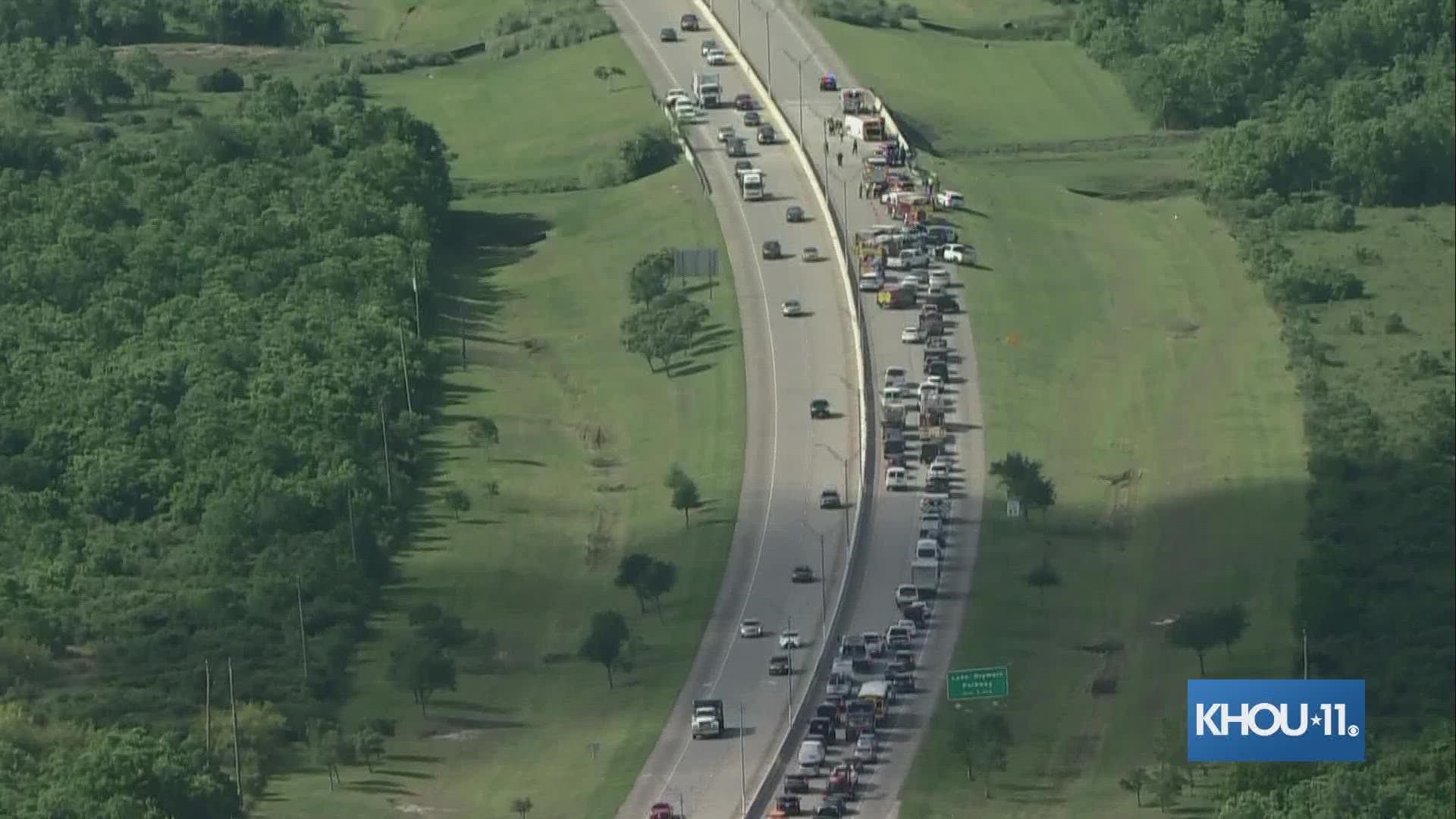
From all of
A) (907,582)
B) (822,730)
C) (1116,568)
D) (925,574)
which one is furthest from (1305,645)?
(822,730)

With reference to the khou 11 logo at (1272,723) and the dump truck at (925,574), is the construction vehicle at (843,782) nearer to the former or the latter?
the khou 11 logo at (1272,723)

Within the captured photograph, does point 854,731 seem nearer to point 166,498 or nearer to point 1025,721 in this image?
point 1025,721

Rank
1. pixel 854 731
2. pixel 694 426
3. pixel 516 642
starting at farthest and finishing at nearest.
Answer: pixel 694 426 → pixel 516 642 → pixel 854 731

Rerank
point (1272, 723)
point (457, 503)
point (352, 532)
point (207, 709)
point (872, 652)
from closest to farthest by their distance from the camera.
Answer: point (1272, 723)
point (207, 709)
point (872, 652)
point (352, 532)
point (457, 503)

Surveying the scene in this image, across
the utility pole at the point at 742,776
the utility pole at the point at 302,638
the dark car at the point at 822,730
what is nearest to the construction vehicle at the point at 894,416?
the utility pole at the point at 302,638

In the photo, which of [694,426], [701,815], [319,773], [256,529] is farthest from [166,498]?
[701,815]

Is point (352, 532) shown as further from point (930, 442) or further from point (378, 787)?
point (378, 787)

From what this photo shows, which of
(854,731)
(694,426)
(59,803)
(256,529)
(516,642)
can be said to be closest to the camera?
(59,803)

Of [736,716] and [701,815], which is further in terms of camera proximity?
[736,716]
